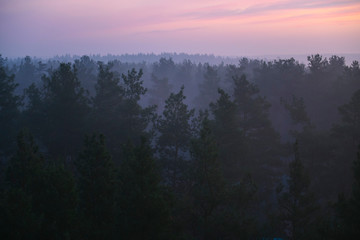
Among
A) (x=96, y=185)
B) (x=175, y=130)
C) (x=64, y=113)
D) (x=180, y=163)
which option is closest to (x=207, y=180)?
(x=96, y=185)

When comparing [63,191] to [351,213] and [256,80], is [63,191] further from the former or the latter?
[256,80]

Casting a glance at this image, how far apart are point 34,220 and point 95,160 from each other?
3.43 meters

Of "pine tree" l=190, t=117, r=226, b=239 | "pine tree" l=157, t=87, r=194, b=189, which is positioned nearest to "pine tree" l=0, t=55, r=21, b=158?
"pine tree" l=157, t=87, r=194, b=189

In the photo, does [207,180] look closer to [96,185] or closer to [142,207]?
[142,207]

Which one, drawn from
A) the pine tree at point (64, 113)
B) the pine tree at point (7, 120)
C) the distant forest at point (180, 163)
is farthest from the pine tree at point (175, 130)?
the pine tree at point (7, 120)

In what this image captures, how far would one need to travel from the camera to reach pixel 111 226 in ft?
37.5

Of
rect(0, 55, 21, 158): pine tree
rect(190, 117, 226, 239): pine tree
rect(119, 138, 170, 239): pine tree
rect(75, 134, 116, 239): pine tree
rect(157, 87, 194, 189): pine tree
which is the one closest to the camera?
rect(119, 138, 170, 239): pine tree

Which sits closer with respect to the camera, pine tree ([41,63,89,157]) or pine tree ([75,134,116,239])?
pine tree ([75,134,116,239])

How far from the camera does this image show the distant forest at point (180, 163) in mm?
10844

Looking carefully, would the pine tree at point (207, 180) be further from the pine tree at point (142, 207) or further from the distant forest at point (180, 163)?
the pine tree at point (142, 207)

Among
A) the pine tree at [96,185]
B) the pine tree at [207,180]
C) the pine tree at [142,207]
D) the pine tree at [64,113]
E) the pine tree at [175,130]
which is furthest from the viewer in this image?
the pine tree at [64,113]

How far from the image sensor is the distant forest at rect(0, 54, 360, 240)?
10.8m

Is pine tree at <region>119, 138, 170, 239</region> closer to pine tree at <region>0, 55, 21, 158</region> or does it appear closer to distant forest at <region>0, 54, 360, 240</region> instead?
distant forest at <region>0, 54, 360, 240</region>

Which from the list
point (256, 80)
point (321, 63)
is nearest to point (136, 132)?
point (256, 80)
